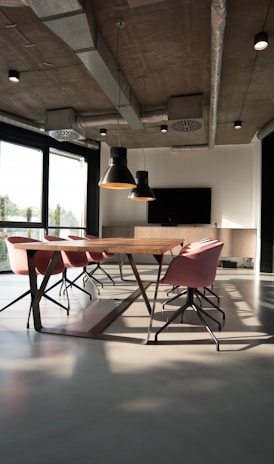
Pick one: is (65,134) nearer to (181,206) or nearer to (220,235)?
(181,206)

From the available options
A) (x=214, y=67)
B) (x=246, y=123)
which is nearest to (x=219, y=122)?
(x=246, y=123)

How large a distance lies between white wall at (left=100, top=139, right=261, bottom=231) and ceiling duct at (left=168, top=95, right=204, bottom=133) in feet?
10.7

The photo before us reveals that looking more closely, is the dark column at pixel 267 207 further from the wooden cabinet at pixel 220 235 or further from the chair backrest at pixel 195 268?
the chair backrest at pixel 195 268

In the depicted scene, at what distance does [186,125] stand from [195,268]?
3.33 meters

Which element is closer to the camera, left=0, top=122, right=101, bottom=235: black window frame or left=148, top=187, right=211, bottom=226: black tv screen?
left=0, top=122, right=101, bottom=235: black window frame

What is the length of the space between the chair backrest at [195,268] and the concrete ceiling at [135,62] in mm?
2200

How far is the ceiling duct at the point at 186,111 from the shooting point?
4.95 m

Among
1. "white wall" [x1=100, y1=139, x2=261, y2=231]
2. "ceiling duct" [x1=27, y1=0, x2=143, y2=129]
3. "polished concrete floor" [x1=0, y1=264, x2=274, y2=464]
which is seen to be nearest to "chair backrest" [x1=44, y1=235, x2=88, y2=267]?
"polished concrete floor" [x1=0, y1=264, x2=274, y2=464]

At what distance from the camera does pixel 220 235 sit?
769 centimetres

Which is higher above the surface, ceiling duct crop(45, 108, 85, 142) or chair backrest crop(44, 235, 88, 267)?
ceiling duct crop(45, 108, 85, 142)

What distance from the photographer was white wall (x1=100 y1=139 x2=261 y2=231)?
8.12m

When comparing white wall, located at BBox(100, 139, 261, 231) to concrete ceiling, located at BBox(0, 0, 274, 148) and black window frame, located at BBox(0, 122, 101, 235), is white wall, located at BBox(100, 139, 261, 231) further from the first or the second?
concrete ceiling, located at BBox(0, 0, 274, 148)

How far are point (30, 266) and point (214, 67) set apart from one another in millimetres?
3212

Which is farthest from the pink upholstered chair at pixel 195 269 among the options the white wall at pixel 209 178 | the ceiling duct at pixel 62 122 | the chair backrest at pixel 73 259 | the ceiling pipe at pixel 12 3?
the white wall at pixel 209 178
